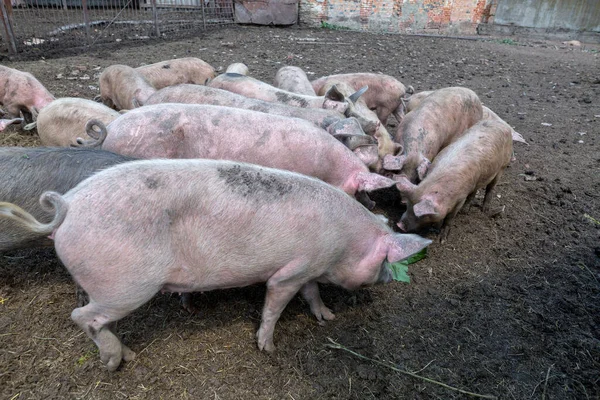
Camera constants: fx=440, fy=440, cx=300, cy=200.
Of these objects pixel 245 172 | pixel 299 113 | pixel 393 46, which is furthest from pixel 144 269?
pixel 393 46

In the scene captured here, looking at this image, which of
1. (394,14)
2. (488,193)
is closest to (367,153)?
(488,193)

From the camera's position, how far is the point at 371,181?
3.65 m

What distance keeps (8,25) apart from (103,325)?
27.5 ft

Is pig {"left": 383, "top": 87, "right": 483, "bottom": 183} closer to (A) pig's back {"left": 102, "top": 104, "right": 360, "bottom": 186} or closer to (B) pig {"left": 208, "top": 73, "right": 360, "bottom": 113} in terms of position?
(B) pig {"left": 208, "top": 73, "right": 360, "bottom": 113}

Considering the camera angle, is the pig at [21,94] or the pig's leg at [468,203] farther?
the pig at [21,94]

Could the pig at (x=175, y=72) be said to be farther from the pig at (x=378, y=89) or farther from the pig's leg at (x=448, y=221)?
the pig's leg at (x=448, y=221)

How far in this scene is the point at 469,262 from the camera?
12.5 feet

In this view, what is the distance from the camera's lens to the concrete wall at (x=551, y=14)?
15.2m

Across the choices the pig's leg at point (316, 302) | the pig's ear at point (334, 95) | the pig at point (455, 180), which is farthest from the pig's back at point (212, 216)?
the pig's ear at point (334, 95)

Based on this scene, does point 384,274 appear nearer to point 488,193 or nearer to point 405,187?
point 405,187

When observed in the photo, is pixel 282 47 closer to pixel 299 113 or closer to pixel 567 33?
pixel 299 113

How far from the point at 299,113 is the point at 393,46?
8482mm

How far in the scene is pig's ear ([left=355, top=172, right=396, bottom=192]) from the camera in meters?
3.57

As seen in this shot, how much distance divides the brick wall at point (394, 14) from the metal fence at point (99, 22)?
284 centimetres
